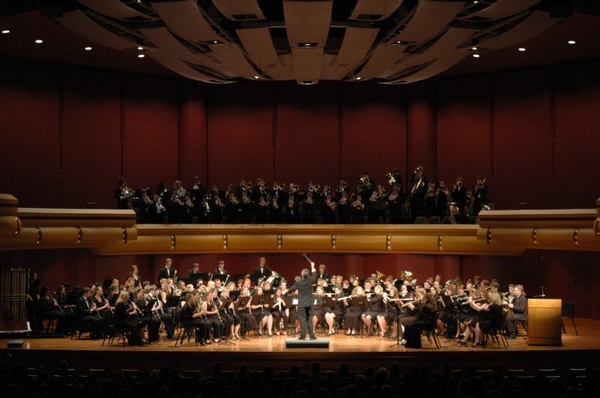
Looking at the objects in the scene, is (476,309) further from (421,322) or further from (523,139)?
(523,139)

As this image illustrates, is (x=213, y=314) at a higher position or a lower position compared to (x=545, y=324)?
higher

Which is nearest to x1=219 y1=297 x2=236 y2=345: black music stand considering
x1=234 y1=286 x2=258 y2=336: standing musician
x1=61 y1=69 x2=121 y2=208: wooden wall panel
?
x1=234 y1=286 x2=258 y2=336: standing musician

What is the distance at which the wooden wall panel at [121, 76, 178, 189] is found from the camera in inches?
930

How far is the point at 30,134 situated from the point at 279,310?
29.5 ft

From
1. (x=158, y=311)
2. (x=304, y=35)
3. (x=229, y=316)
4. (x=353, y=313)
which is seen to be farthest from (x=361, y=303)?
(x=304, y=35)

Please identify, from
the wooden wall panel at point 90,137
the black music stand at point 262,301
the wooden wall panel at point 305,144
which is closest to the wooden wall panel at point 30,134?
the wooden wall panel at point 90,137

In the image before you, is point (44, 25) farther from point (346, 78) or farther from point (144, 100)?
point (346, 78)

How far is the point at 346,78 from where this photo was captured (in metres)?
22.5

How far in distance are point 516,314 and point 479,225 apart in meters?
3.87

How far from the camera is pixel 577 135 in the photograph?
854 inches

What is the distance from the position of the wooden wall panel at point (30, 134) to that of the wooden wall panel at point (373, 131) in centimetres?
825

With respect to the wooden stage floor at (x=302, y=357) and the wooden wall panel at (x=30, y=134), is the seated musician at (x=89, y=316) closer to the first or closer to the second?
the wooden stage floor at (x=302, y=357)

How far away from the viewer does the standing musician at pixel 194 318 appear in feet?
49.5

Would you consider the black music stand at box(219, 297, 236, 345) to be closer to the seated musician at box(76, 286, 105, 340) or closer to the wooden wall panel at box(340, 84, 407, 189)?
the seated musician at box(76, 286, 105, 340)
